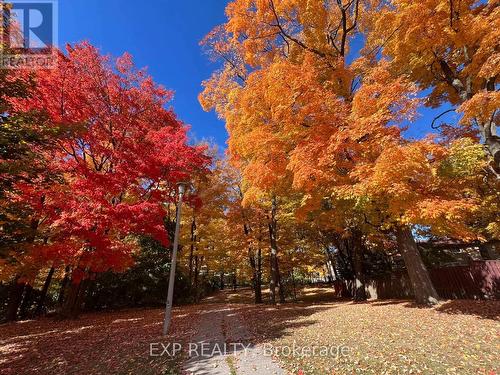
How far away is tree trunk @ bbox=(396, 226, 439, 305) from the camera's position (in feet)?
36.0

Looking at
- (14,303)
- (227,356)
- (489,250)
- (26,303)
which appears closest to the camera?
(227,356)

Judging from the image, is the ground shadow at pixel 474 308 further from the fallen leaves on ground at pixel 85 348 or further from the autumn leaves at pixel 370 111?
the fallen leaves on ground at pixel 85 348

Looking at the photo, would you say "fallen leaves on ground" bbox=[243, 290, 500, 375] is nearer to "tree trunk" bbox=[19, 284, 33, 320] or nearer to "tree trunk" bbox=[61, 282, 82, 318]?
"tree trunk" bbox=[61, 282, 82, 318]

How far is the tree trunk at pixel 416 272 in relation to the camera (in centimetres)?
1098

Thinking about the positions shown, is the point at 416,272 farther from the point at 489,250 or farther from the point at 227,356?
the point at 489,250

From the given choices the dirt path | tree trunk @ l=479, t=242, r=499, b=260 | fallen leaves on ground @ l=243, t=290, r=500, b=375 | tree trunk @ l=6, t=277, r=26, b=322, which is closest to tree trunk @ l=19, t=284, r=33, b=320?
tree trunk @ l=6, t=277, r=26, b=322

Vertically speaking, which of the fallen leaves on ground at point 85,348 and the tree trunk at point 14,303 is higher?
the tree trunk at point 14,303

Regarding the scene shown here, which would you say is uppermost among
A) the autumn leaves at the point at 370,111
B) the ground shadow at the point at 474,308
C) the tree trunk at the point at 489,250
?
the autumn leaves at the point at 370,111

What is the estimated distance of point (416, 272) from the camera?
1127 cm

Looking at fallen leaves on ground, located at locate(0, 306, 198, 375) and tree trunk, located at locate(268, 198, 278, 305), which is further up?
tree trunk, located at locate(268, 198, 278, 305)

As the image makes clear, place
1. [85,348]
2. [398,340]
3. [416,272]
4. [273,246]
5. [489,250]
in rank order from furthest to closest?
[489,250], [273,246], [416,272], [85,348], [398,340]

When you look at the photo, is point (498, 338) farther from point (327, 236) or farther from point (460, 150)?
point (327, 236)

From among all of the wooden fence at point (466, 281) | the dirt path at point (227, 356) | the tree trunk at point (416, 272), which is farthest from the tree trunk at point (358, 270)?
the dirt path at point (227, 356)

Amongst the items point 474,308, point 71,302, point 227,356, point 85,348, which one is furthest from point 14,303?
point 474,308
